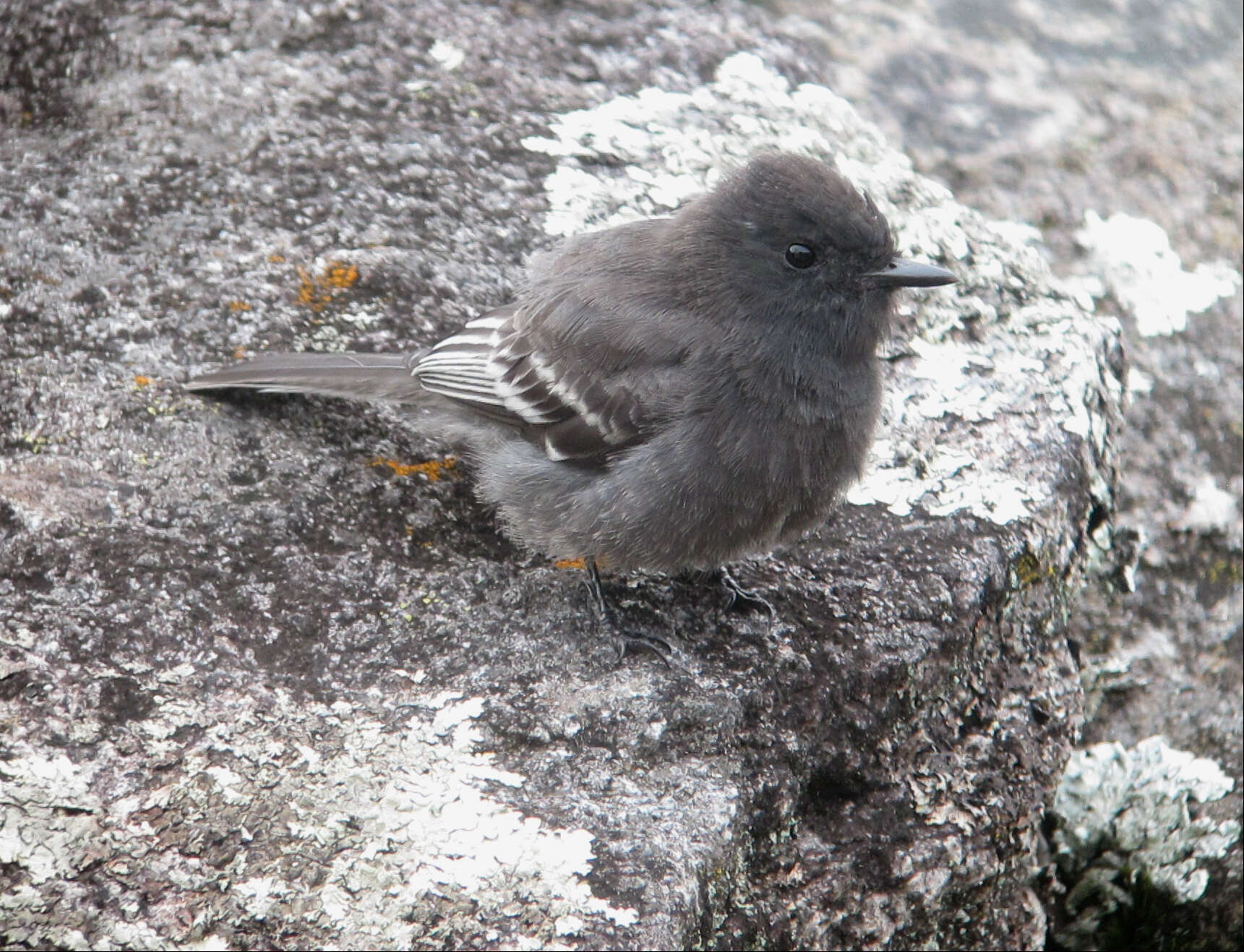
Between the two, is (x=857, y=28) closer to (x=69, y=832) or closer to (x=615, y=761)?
(x=615, y=761)

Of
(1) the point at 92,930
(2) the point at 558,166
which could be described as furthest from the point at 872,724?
(2) the point at 558,166

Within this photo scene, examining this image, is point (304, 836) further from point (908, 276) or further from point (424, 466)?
point (908, 276)

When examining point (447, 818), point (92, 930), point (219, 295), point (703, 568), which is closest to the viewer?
point (92, 930)

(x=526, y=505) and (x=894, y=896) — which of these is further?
(x=526, y=505)

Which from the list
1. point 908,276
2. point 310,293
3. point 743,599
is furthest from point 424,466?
point 908,276

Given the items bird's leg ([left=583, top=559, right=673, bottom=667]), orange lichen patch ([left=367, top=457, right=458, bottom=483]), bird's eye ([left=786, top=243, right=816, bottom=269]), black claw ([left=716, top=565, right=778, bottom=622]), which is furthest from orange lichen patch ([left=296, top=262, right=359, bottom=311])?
black claw ([left=716, top=565, right=778, bottom=622])

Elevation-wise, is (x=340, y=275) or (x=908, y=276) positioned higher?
(x=908, y=276)

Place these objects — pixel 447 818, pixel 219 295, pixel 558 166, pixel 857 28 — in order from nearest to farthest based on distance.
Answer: pixel 447 818
pixel 219 295
pixel 558 166
pixel 857 28
